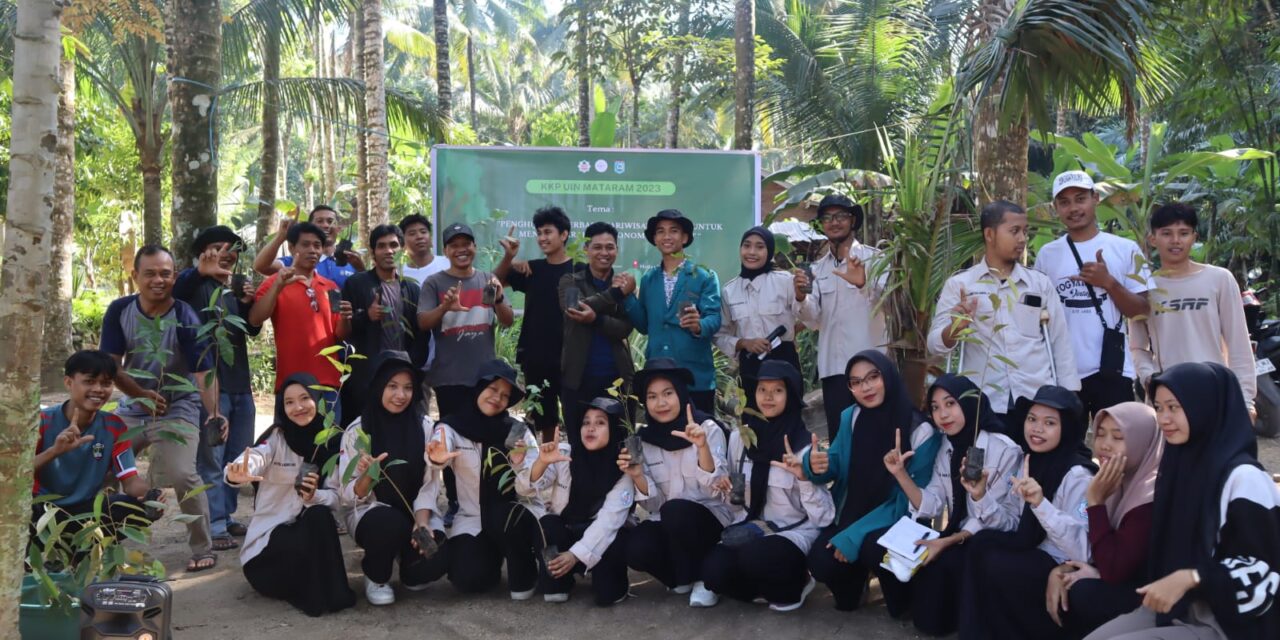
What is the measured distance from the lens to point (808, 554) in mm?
4691

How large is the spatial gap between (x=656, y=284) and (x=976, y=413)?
1.95m

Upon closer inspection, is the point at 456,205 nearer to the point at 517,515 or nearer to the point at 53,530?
the point at 517,515

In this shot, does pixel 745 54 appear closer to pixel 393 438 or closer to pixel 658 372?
pixel 658 372

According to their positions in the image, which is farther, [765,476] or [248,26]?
[248,26]

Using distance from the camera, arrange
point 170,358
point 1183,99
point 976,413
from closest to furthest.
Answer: point 976,413, point 170,358, point 1183,99

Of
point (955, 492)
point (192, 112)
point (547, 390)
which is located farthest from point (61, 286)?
point (955, 492)

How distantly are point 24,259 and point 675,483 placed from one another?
2.88 meters

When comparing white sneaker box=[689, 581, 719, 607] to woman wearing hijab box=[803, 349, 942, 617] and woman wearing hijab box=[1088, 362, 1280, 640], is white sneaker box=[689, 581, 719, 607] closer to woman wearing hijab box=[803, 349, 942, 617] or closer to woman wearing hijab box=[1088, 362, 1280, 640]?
woman wearing hijab box=[803, 349, 942, 617]

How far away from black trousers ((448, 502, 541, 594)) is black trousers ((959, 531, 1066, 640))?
193 cm

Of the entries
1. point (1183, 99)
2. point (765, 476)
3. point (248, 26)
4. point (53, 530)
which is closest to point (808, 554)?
point (765, 476)

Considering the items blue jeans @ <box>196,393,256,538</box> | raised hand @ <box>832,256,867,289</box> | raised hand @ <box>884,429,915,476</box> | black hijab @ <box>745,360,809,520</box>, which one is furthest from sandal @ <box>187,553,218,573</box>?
raised hand @ <box>832,256,867,289</box>

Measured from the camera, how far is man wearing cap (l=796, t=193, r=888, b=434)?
554cm

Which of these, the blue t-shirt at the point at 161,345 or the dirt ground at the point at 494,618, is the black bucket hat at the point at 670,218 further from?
the blue t-shirt at the point at 161,345

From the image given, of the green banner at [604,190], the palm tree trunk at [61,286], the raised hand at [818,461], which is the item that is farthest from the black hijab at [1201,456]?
the palm tree trunk at [61,286]
